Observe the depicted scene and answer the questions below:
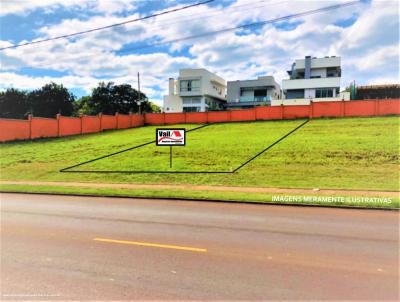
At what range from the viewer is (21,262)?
6.03 metres

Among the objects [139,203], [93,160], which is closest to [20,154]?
[93,160]

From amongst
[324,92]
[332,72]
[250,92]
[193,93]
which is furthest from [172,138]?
[250,92]

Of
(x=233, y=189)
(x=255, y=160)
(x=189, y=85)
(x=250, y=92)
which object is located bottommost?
(x=233, y=189)

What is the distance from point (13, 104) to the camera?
72.9 meters

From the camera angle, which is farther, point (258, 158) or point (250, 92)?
point (250, 92)

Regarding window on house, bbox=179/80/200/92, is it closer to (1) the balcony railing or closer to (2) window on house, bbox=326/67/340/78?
(1) the balcony railing

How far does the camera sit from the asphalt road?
4.84 m

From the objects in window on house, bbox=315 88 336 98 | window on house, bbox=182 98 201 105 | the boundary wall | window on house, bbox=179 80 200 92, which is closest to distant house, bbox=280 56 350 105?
window on house, bbox=315 88 336 98

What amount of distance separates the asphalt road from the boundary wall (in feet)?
96.7

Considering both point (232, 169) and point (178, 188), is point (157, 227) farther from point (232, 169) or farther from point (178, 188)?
point (232, 169)

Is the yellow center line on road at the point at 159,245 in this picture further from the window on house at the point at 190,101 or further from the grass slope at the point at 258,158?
the window on house at the point at 190,101

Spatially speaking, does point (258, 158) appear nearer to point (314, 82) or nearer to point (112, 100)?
point (314, 82)

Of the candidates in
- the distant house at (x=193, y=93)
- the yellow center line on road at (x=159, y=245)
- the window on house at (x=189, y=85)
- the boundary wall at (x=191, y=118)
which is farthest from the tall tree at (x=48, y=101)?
the yellow center line on road at (x=159, y=245)

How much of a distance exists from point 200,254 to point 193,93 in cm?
7073
